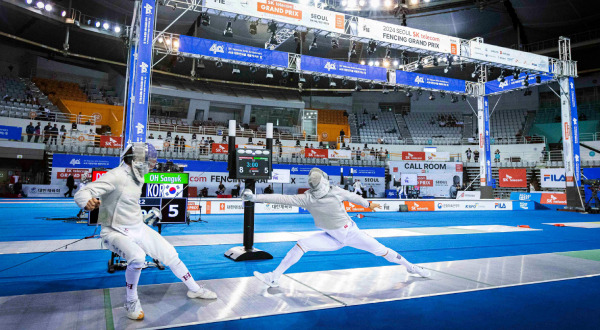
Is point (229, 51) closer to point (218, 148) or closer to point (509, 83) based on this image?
point (218, 148)

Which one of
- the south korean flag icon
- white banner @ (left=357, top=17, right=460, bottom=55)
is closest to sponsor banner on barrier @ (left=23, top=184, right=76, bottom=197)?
the south korean flag icon

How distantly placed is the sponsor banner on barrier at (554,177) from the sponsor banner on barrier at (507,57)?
6981 mm

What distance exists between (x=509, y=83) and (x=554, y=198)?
862 centimetres

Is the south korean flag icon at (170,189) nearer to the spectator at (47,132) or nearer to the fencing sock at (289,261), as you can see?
the fencing sock at (289,261)

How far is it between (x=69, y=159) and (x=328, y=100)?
26.7m

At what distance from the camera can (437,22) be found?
32156mm

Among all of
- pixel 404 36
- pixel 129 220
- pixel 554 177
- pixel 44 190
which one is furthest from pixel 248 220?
pixel 554 177

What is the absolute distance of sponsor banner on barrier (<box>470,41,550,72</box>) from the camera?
1591cm

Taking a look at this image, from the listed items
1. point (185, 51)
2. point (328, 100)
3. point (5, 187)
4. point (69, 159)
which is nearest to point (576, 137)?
point (185, 51)

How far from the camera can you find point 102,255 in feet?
21.1

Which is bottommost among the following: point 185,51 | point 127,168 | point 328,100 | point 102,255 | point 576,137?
point 102,255

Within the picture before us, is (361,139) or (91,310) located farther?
(361,139)

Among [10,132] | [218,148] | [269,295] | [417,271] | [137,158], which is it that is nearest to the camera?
[137,158]

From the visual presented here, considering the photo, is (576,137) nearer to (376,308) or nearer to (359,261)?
(359,261)
